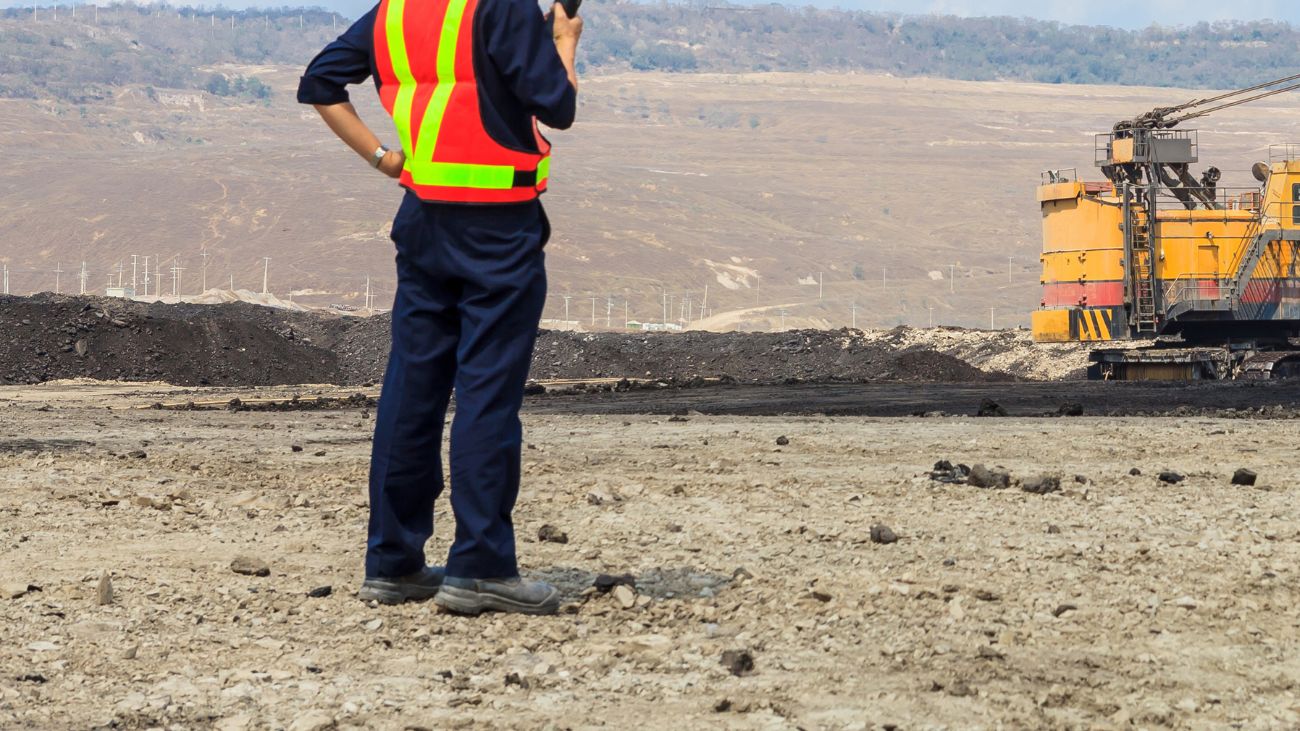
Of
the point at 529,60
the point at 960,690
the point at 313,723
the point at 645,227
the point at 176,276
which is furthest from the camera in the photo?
the point at 645,227

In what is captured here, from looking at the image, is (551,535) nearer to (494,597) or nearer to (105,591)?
(494,597)

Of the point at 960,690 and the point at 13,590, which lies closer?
the point at 960,690

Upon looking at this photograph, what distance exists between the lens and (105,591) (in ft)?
17.9

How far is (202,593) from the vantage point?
563 cm

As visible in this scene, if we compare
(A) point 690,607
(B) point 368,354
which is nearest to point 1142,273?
(B) point 368,354

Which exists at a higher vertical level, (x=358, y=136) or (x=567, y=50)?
(x=567, y=50)

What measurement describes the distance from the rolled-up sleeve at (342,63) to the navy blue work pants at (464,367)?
454mm

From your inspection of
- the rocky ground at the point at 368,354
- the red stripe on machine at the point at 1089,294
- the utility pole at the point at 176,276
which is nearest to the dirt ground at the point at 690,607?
the rocky ground at the point at 368,354

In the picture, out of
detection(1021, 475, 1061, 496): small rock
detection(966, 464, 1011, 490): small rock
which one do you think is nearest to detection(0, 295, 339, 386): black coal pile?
detection(966, 464, 1011, 490): small rock

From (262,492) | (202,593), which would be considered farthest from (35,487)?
(202,593)

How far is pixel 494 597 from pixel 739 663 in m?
1.08

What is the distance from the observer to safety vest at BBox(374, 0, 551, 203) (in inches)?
210

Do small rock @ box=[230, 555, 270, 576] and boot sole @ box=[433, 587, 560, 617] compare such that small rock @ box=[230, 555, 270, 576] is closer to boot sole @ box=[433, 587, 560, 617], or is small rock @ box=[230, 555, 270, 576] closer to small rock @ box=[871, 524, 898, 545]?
boot sole @ box=[433, 587, 560, 617]

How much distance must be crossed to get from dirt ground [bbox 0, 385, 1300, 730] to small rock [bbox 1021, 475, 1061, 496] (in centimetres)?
22
